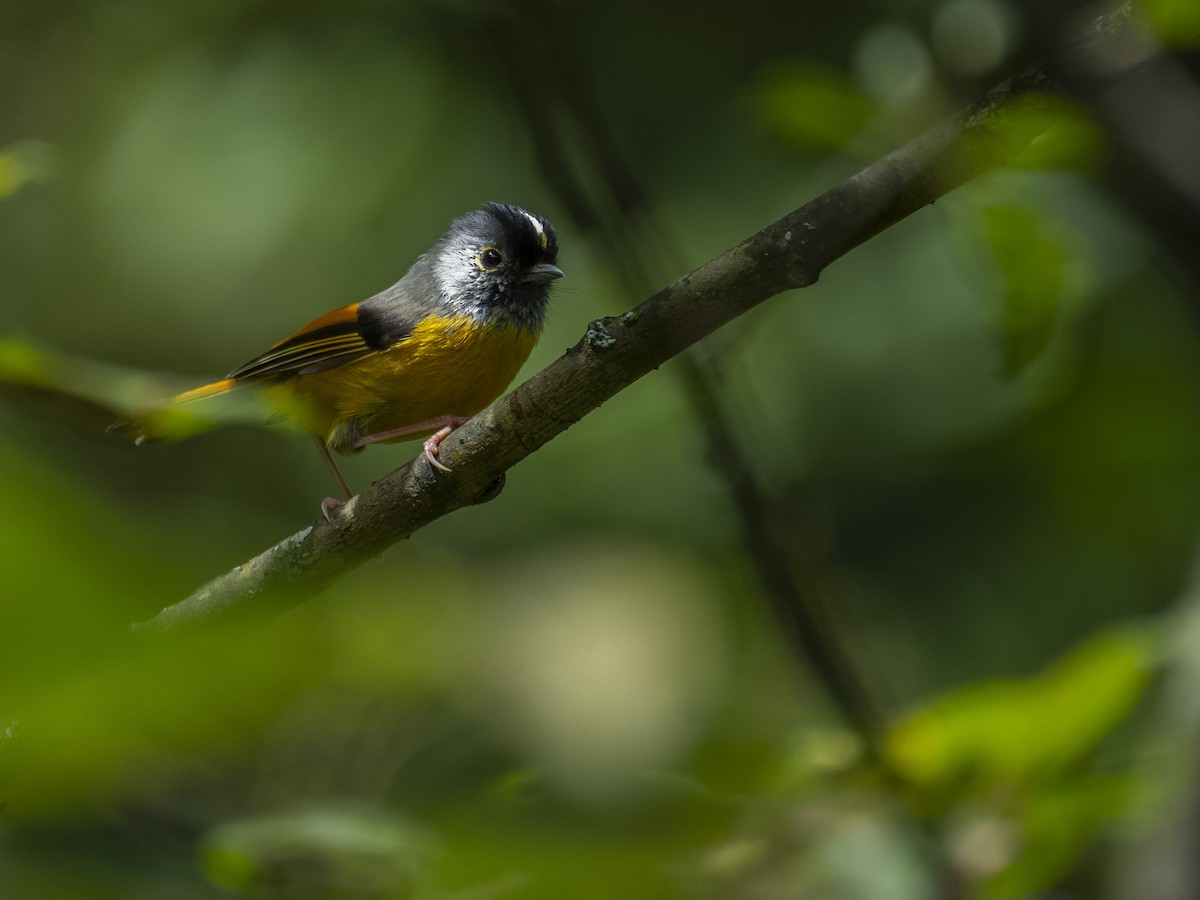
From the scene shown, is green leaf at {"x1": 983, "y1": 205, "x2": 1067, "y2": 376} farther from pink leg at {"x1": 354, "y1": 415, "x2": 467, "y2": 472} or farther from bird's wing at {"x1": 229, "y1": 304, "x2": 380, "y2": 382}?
bird's wing at {"x1": 229, "y1": 304, "x2": 380, "y2": 382}

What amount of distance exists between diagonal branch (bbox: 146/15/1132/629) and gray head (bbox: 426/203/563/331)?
193 centimetres

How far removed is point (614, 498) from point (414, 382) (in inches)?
128

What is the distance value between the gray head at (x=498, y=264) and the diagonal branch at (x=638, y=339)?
1934mm

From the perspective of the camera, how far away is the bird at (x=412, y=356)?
479cm

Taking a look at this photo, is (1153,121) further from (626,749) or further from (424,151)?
(424,151)

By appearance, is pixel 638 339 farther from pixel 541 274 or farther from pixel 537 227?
pixel 537 227

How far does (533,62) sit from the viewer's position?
3.31m

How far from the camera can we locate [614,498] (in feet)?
25.7

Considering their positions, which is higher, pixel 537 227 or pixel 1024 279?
pixel 537 227

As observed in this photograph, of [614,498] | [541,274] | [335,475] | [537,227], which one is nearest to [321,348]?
[335,475]

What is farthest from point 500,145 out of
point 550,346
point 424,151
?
point 550,346

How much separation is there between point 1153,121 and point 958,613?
4.61 meters

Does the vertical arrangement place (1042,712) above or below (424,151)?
below

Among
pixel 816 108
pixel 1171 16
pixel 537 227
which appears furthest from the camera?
pixel 537 227
